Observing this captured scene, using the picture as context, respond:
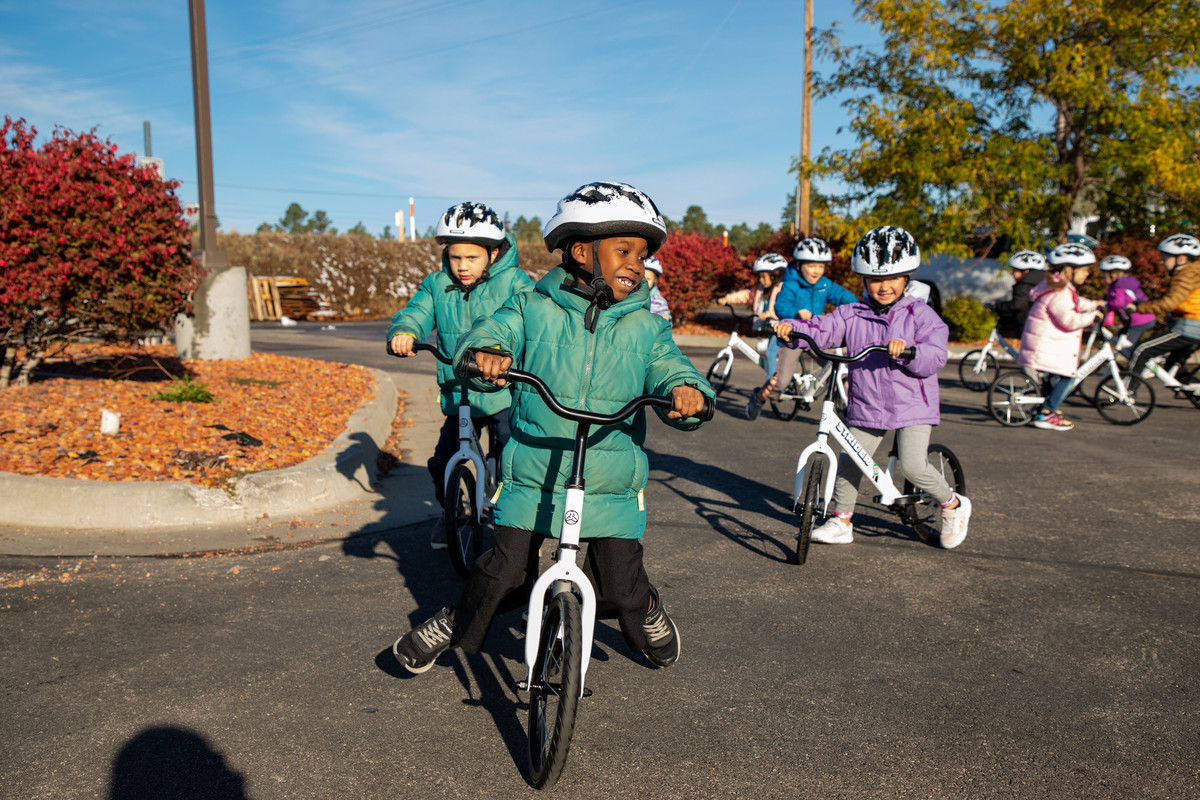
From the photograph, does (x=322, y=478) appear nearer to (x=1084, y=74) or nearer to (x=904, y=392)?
(x=904, y=392)

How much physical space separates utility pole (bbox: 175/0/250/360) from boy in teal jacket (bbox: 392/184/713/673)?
9056 mm

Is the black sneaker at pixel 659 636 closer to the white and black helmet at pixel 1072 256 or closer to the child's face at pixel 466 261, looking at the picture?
the child's face at pixel 466 261

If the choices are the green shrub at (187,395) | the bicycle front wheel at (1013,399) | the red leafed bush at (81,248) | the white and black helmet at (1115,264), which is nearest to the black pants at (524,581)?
the green shrub at (187,395)

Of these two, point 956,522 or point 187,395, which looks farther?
point 187,395

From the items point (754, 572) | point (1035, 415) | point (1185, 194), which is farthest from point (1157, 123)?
point (754, 572)

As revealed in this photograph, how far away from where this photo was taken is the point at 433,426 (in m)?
9.09

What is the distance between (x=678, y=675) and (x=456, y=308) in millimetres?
2359

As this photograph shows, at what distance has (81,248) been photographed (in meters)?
7.78

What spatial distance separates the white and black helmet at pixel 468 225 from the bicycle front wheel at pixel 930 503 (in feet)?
9.64

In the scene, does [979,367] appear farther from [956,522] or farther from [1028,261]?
[956,522]

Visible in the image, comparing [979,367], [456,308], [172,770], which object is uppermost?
[456,308]

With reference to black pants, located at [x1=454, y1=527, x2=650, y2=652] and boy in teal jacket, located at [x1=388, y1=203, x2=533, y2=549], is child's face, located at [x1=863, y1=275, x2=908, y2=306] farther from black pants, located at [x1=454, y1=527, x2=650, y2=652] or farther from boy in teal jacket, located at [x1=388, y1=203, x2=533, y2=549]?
black pants, located at [x1=454, y1=527, x2=650, y2=652]

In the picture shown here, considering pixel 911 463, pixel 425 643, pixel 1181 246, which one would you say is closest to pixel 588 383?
pixel 425 643

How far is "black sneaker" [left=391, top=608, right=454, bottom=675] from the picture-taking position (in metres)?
3.33
